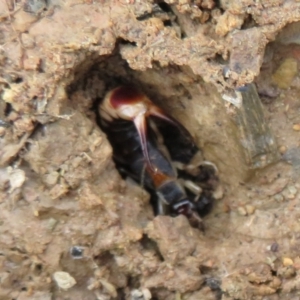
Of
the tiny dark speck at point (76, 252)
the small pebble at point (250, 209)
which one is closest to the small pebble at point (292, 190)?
the small pebble at point (250, 209)

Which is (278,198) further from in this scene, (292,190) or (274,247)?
(274,247)

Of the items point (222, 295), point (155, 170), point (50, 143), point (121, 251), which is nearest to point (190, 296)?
point (222, 295)

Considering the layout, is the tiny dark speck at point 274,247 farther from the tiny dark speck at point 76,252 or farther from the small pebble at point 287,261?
the tiny dark speck at point 76,252

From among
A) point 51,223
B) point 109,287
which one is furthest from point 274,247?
point 51,223

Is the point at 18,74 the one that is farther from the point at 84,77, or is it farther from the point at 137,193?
the point at 137,193

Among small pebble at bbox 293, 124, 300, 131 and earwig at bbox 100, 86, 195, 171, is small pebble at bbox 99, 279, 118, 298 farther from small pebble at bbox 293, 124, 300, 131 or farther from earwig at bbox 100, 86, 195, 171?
small pebble at bbox 293, 124, 300, 131
